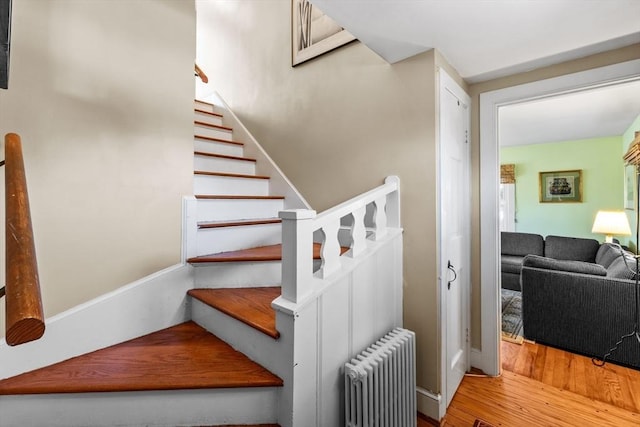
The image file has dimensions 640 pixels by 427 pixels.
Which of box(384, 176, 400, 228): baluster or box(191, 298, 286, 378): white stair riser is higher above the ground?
box(384, 176, 400, 228): baluster

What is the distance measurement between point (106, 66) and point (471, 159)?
230cm

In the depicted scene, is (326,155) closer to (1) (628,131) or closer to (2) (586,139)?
(1) (628,131)

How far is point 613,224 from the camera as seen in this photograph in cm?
385

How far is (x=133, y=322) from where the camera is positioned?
1.54m

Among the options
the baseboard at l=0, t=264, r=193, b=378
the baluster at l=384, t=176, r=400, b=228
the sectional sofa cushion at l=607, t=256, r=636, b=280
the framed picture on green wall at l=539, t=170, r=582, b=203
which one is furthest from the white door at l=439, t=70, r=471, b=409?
the framed picture on green wall at l=539, t=170, r=582, b=203

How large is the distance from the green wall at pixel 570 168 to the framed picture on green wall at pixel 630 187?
42cm

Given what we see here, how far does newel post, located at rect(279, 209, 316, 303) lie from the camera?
1.15 m

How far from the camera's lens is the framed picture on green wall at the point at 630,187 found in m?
3.77

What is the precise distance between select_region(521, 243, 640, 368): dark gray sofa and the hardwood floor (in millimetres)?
157

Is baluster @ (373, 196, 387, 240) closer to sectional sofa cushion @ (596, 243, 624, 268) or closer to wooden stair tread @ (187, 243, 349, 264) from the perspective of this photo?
wooden stair tread @ (187, 243, 349, 264)

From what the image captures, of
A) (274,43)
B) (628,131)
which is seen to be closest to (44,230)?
(274,43)

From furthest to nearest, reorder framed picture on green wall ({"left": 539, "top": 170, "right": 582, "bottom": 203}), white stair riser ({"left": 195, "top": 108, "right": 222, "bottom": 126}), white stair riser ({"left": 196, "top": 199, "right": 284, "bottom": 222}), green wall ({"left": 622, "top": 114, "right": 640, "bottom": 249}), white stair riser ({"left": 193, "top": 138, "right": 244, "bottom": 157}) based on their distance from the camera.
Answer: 1. framed picture on green wall ({"left": 539, "top": 170, "right": 582, "bottom": 203})
2. green wall ({"left": 622, "top": 114, "right": 640, "bottom": 249})
3. white stair riser ({"left": 195, "top": 108, "right": 222, "bottom": 126})
4. white stair riser ({"left": 193, "top": 138, "right": 244, "bottom": 157})
5. white stair riser ({"left": 196, "top": 199, "right": 284, "bottom": 222})

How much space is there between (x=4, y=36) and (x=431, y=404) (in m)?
2.35

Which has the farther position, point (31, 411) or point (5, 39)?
point (31, 411)
